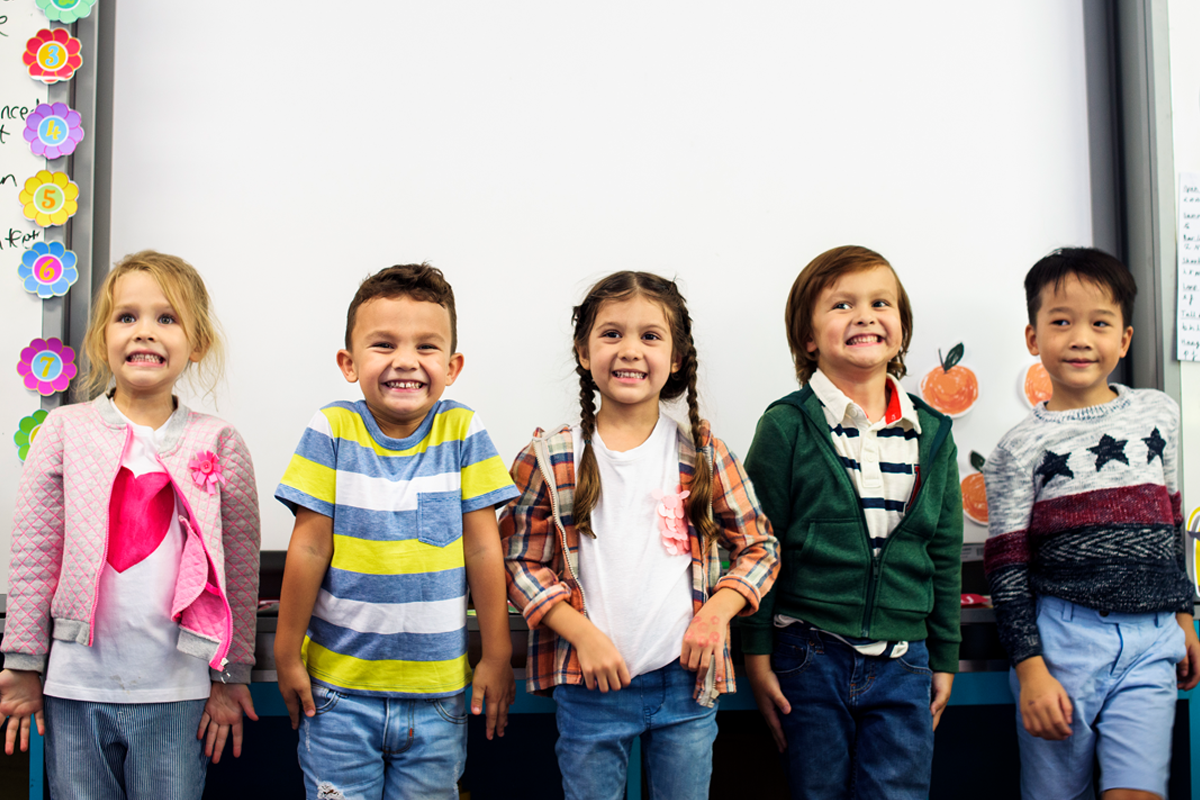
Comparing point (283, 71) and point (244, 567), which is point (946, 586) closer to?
point (244, 567)

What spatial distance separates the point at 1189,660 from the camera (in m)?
1.38

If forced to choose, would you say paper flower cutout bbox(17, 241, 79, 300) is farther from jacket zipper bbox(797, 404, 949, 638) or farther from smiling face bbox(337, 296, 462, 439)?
jacket zipper bbox(797, 404, 949, 638)

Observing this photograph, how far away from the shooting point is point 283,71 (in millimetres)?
A: 1674

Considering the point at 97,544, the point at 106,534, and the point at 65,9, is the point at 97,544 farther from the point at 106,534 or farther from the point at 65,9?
the point at 65,9

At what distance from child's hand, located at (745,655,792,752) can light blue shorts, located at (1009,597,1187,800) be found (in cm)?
49

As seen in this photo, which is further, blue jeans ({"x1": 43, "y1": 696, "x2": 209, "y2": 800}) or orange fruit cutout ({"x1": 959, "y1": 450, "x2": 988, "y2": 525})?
orange fruit cutout ({"x1": 959, "y1": 450, "x2": 988, "y2": 525})

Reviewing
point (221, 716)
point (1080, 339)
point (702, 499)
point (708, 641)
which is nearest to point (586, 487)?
point (702, 499)

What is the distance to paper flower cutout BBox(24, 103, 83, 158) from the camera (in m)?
1.59

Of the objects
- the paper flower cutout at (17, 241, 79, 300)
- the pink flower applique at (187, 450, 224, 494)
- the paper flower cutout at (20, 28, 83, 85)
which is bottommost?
the pink flower applique at (187, 450, 224, 494)

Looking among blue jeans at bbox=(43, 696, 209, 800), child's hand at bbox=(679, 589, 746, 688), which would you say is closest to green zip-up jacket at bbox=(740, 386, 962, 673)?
child's hand at bbox=(679, 589, 746, 688)

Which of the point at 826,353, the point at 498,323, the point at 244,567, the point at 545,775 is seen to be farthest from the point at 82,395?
the point at 826,353

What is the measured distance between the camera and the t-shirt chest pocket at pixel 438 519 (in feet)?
3.67

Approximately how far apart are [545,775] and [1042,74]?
2.07 metres

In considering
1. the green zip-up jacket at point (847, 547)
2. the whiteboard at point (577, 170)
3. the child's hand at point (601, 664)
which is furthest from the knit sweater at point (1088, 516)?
the child's hand at point (601, 664)
